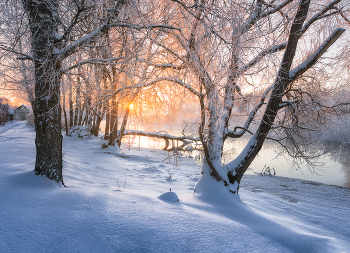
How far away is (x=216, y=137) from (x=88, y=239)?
3.34 meters

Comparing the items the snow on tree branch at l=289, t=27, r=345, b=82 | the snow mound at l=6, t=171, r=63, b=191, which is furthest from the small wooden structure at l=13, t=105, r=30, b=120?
the snow on tree branch at l=289, t=27, r=345, b=82

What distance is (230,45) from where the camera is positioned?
2605 millimetres

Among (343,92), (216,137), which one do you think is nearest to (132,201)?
(216,137)

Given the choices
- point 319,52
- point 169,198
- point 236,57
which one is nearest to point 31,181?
point 169,198

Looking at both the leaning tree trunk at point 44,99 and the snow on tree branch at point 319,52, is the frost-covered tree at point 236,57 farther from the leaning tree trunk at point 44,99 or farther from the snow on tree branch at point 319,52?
the leaning tree trunk at point 44,99

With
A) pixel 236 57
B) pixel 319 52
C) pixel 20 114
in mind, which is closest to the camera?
pixel 236 57

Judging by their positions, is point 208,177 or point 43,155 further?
point 208,177

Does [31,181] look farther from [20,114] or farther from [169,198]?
[20,114]

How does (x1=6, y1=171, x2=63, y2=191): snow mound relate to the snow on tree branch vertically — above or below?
below

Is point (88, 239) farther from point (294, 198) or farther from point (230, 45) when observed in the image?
point (294, 198)

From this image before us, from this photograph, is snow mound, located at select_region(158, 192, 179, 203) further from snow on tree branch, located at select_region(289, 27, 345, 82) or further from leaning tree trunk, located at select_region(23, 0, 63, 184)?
snow on tree branch, located at select_region(289, 27, 345, 82)

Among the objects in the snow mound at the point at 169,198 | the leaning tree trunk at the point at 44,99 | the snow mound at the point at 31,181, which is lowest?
the snow mound at the point at 169,198

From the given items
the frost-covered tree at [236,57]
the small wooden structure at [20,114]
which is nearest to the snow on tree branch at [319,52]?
the frost-covered tree at [236,57]

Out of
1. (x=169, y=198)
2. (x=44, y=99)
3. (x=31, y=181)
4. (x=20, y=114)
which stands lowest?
(x=169, y=198)
